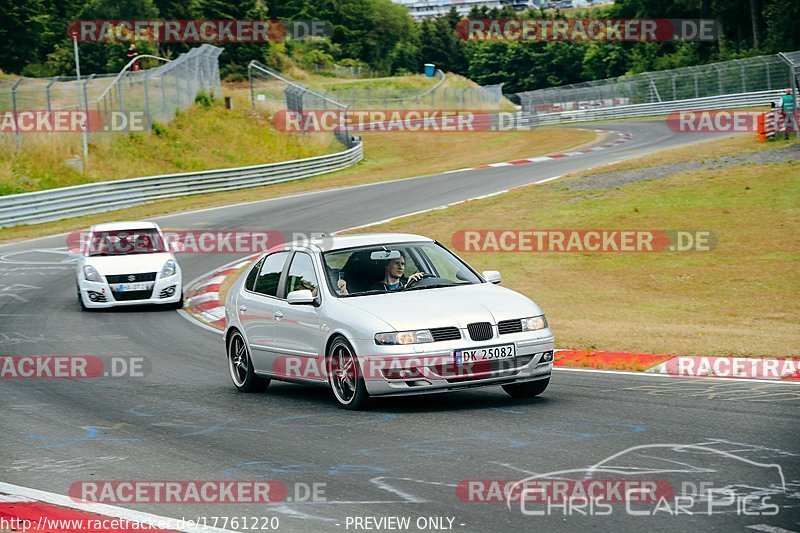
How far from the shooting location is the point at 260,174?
40.4m

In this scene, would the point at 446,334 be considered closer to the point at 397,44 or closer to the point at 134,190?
the point at 134,190

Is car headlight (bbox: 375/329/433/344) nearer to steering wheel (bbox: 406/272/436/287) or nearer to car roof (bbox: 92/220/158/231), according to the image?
steering wheel (bbox: 406/272/436/287)

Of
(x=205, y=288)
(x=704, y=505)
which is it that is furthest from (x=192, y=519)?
(x=205, y=288)

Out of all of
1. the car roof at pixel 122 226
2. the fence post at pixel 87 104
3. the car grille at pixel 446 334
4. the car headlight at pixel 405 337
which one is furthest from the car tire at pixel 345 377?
the fence post at pixel 87 104

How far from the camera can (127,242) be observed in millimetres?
20422

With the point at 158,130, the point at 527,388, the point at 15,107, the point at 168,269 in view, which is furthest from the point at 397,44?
the point at 527,388

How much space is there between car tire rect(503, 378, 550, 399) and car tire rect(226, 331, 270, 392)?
2.65m

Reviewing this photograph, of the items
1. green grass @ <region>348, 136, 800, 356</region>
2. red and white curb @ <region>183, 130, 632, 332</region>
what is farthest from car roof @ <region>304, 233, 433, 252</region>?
red and white curb @ <region>183, 130, 632, 332</region>

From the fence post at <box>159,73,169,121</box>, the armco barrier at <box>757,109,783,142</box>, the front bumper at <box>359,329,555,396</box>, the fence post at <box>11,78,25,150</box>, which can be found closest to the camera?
the front bumper at <box>359,329,555,396</box>

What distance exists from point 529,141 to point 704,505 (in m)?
49.7

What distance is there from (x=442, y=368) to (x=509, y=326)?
71cm

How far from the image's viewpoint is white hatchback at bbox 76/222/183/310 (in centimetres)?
1922

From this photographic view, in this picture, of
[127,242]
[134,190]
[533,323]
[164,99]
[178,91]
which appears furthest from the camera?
[178,91]

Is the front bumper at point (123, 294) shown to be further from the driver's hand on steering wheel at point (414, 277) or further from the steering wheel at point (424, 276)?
the driver's hand on steering wheel at point (414, 277)
